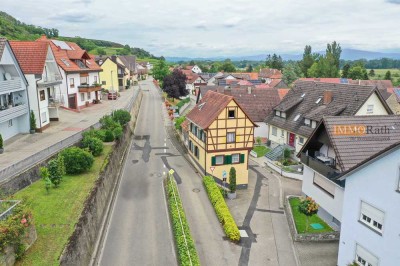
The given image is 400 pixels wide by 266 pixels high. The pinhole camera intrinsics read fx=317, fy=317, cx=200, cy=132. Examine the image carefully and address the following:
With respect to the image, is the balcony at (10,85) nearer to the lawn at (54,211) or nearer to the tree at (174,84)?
the lawn at (54,211)

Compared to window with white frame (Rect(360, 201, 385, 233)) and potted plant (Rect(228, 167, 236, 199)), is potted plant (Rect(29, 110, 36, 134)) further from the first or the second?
window with white frame (Rect(360, 201, 385, 233))

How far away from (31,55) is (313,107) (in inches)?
1398

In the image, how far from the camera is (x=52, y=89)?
149 ft

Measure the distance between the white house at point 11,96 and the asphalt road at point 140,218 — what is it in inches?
494

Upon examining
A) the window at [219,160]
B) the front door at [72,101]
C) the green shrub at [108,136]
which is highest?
the front door at [72,101]

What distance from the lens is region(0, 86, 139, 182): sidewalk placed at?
1043 inches

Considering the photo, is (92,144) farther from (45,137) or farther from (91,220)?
(91,220)

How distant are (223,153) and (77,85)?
111ft

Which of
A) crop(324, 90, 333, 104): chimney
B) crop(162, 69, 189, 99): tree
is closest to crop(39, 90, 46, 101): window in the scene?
crop(324, 90, 333, 104): chimney

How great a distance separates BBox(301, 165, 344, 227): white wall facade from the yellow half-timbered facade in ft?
26.7

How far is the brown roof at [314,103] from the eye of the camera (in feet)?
117

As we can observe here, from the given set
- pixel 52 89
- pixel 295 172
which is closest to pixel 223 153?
pixel 295 172

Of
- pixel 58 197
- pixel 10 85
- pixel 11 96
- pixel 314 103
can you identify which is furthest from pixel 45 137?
pixel 314 103

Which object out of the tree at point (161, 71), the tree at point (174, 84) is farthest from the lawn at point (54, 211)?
the tree at point (161, 71)
